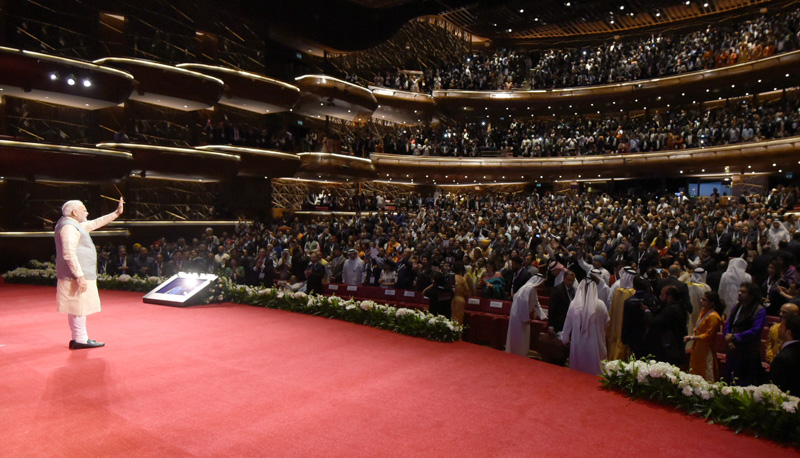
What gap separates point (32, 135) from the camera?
16547 mm

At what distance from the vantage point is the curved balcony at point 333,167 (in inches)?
915

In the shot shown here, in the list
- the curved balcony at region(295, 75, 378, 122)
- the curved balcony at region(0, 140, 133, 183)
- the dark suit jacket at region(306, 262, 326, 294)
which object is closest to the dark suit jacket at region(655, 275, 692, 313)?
the dark suit jacket at region(306, 262, 326, 294)

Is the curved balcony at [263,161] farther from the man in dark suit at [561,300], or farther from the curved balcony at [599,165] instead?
the man in dark suit at [561,300]

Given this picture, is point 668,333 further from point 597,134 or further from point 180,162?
point 597,134

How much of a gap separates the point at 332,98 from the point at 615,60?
14937 millimetres

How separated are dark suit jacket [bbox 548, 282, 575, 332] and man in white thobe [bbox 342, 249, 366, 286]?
15.0 ft

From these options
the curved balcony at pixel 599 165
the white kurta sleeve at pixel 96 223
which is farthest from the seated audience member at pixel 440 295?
the curved balcony at pixel 599 165

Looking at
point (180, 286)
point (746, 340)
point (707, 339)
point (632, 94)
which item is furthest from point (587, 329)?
point (632, 94)

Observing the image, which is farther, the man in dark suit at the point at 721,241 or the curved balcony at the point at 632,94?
the curved balcony at the point at 632,94

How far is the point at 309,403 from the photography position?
174 inches

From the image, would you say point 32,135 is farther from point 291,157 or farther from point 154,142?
point 291,157

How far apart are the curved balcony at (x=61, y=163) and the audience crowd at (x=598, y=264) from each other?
3.21 metres

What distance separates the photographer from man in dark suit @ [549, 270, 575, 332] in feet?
20.2

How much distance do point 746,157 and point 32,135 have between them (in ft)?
84.4
